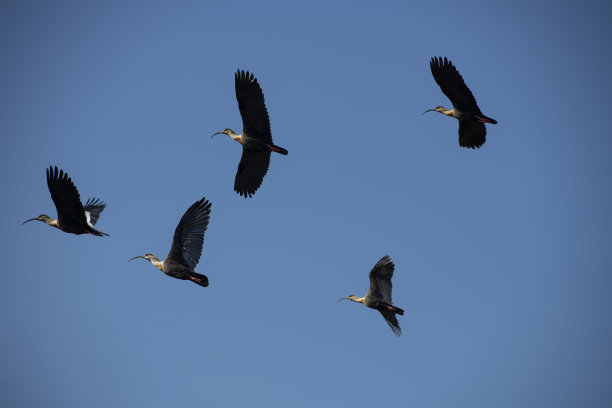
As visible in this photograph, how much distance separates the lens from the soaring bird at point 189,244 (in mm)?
21359

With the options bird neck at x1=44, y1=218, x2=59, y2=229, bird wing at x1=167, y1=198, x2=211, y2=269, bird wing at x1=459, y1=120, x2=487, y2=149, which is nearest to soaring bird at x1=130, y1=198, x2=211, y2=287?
bird wing at x1=167, y1=198, x2=211, y2=269

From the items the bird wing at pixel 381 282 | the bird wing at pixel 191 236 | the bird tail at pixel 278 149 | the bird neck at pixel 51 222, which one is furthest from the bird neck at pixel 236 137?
the bird neck at pixel 51 222

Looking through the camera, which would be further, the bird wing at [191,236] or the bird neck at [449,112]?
the bird neck at [449,112]

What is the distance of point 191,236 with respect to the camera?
21516mm

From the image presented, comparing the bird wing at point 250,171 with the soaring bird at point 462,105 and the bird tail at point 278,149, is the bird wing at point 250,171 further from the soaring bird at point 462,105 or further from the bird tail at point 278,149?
the soaring bird at point 462,105

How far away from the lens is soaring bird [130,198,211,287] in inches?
841

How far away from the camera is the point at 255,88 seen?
23453 mm

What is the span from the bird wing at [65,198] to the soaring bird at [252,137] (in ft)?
17.8

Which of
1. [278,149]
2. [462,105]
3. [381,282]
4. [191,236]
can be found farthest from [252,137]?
[462,105]

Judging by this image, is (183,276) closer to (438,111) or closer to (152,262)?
(152,262)

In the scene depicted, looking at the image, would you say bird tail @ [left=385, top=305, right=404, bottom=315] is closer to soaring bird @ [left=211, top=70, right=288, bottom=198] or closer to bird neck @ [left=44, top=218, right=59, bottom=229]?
soaring bird @ [left=211, top=70, right=288, bottom=198]

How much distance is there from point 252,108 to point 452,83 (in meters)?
6.31

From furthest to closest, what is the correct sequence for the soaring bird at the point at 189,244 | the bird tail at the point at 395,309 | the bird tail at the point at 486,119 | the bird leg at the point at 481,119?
the bird leg at the point at 481,119 < the bird tail at the point at 486,119 < the bird tail at the point at 395,309 < the soaring bird at the point at 189,244

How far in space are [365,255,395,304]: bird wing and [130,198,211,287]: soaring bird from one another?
5.71 metres
